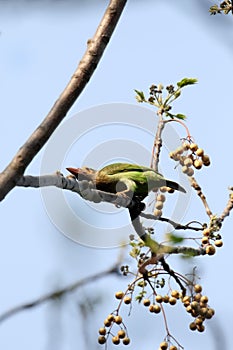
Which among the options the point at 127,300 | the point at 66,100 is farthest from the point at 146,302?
the point at 66,100

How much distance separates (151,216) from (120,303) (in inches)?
25.5

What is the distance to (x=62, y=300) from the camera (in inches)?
94.9

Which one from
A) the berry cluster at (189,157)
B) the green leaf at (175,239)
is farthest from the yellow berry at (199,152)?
the green leaf at (175,239)

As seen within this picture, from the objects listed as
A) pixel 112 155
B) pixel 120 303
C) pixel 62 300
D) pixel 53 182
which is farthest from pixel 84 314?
pixel 112 155

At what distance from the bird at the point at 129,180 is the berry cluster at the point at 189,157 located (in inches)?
8.1

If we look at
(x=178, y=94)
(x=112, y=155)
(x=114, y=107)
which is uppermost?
(x=178, y=94)

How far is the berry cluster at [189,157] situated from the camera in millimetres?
4445

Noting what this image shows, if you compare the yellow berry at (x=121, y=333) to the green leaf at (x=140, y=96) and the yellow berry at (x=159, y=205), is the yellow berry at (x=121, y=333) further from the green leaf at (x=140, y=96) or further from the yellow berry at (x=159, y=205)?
the green leaf at (x=140, y=96)

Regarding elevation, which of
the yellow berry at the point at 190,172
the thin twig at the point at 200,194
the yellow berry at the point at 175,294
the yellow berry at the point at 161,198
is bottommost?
the yellow berry at the point at 175,294

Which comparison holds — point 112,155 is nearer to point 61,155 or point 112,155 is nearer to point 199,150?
point 199,150

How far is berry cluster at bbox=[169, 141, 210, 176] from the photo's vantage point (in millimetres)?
4445

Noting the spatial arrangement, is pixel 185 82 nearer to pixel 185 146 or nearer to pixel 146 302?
pixel 185 146

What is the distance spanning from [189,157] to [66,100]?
8.05 feet

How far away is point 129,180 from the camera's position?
4.84 metres
